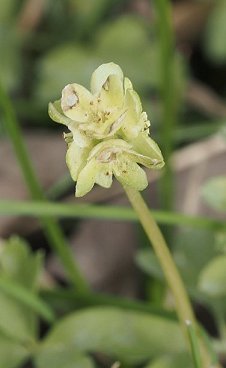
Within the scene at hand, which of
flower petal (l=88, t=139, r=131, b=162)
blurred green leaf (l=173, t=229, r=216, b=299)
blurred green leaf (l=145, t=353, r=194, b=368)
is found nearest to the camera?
flower petal (l=88, t=139, r=131, b=162)

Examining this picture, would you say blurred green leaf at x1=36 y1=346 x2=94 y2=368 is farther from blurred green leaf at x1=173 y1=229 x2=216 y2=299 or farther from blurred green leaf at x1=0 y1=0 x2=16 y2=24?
blurred green leaf at x1=0 y1=0 x2=16 y2=24

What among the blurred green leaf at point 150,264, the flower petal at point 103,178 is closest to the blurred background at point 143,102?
the blurred green leaf at point 150,264

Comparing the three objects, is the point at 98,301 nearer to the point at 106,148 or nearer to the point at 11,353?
the point at 11,353

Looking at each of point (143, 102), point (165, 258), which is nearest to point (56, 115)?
point (165, 258)

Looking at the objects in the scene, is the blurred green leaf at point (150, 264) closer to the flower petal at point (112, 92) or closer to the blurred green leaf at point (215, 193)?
the blurred green leaf at point (215, 193)

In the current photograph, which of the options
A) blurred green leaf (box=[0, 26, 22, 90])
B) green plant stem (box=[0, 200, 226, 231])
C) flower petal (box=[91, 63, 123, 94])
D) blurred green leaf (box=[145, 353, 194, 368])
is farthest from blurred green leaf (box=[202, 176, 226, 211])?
blurred green leaf (box=[0, 26, 22, 90])
